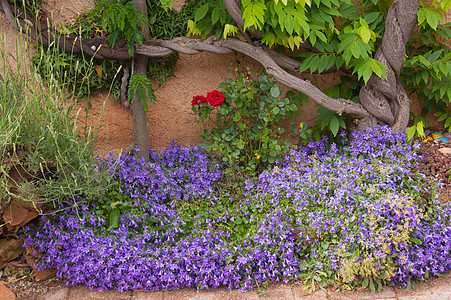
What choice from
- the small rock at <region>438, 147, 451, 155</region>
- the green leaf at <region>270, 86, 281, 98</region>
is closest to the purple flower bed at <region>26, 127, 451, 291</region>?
the small rock at <region>438, 147, 451, 155</region>

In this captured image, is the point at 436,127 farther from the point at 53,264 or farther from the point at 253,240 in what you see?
the point at 53,264

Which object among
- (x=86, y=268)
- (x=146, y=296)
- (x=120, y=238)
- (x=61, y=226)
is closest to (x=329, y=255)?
(x=146, y=296)

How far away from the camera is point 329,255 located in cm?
282

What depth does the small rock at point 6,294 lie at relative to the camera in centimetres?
276

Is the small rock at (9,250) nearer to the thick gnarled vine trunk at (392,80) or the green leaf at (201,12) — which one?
the green leaf at (201,12)

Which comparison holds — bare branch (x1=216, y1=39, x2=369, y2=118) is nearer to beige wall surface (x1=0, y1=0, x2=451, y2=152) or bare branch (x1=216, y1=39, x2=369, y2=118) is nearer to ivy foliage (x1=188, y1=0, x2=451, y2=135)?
ivy foliage (x1=188, y1=0, x2=451, y2=135)

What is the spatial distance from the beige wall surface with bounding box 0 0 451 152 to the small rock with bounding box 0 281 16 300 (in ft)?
5.16

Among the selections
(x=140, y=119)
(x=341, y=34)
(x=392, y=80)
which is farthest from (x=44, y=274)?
(x=392, y=80)

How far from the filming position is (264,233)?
9.66ft

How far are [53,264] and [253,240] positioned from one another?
59.0 inches

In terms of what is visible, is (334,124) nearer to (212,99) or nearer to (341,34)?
(341,34)

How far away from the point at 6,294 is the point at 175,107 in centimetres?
224

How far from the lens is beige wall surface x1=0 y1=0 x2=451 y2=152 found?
13.1 ft

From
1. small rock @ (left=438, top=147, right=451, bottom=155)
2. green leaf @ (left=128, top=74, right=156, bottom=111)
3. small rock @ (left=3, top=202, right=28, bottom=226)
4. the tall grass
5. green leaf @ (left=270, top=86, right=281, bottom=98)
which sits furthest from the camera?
small rock @ (left=438, top=147, right=451, bottom=155)
